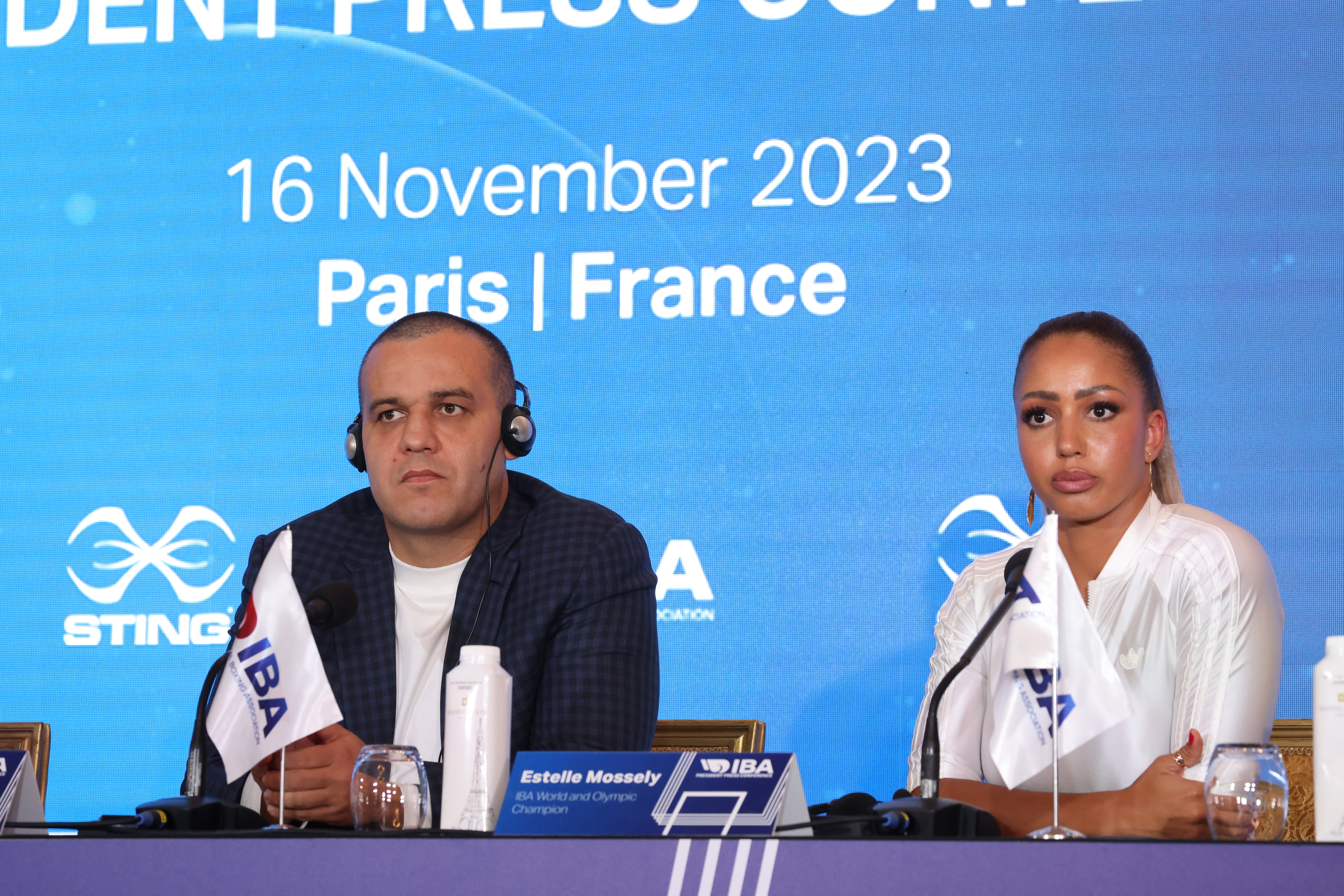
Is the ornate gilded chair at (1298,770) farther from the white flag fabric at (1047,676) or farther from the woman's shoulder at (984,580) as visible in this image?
the white flag fabric at (1047,676)

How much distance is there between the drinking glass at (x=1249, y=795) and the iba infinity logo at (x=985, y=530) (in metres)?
1.83

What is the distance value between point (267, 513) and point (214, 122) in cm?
113

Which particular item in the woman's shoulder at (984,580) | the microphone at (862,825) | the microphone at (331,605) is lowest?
the microphone at (862,825)

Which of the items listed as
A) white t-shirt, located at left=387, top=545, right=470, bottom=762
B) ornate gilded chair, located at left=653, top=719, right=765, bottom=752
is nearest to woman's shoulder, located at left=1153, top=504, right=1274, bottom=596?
ornate gilded chair, located at left=653, top=719, right=765, bottom=752

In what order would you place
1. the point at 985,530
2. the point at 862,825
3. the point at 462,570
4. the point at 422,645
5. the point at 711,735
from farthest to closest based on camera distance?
1. the point at 985,530
2. the point at 711,735
3. the point at 462,570
4. the point at 422,645
5. the point at 862,825

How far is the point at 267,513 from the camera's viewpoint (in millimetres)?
3723

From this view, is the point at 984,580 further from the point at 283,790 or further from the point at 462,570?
the point at 283,790

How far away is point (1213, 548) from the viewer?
2320 millimetres

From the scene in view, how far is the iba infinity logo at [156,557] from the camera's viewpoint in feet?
12.2

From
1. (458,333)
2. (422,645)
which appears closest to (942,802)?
(422,645)

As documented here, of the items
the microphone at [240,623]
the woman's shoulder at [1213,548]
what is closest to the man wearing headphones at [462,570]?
the microphone at [240,623]

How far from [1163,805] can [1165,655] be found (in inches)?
19.1

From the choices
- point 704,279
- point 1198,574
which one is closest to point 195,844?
point 1198,574

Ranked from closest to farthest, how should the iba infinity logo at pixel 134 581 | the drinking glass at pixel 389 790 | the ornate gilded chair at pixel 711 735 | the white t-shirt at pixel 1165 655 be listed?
the drinking glass at pixel 389 790
the white t-shirt at pixel 1165 655
the ornate gilded chair at pixel 711 735
the iba infinity logo at pixel 134 581
